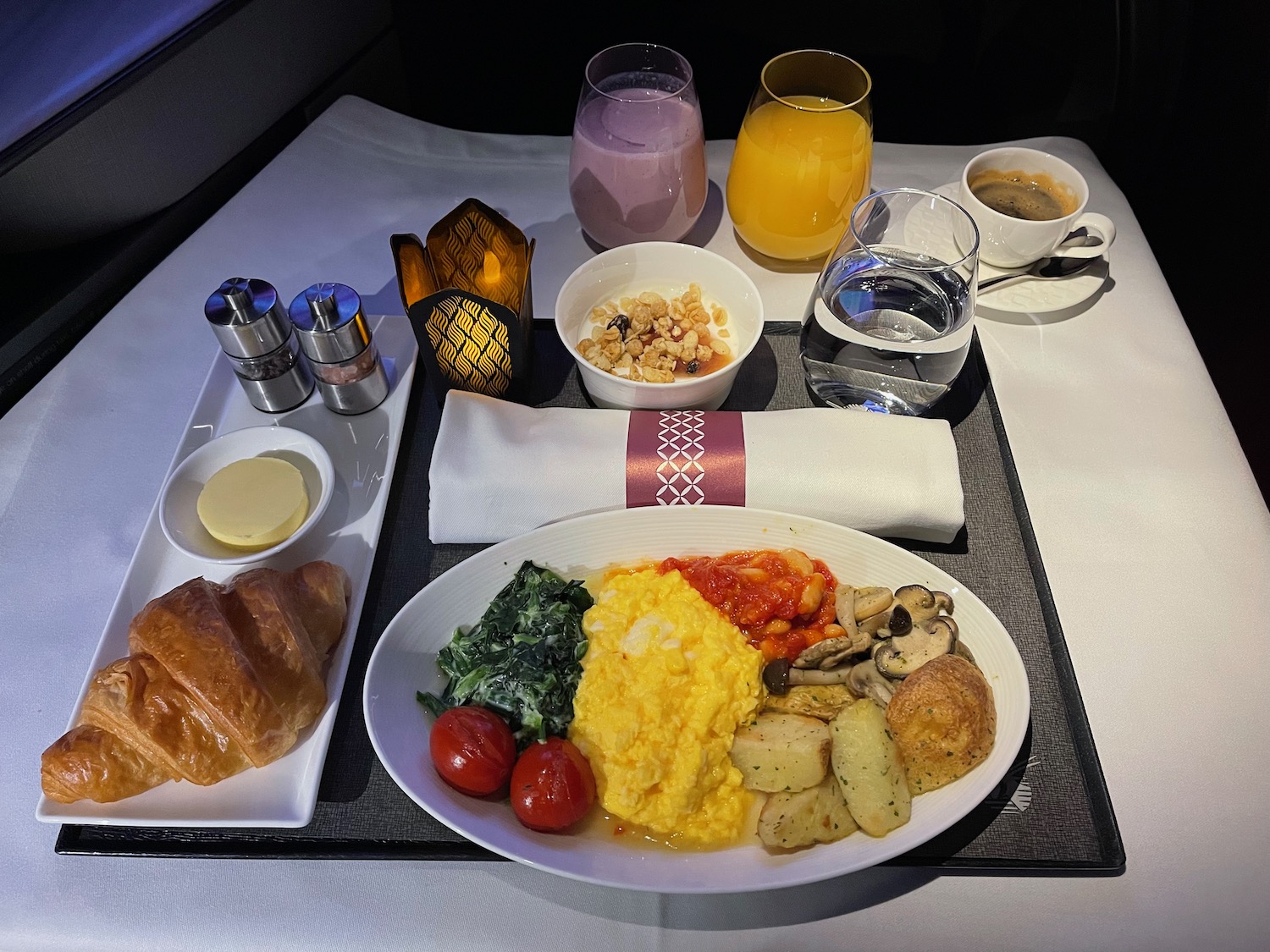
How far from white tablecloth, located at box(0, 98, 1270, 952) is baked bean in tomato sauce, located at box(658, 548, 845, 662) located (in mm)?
382

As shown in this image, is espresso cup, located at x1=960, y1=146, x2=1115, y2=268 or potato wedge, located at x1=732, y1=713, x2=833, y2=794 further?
espresso cup, located at x1=960, y1=146, x2=1115, y2=268

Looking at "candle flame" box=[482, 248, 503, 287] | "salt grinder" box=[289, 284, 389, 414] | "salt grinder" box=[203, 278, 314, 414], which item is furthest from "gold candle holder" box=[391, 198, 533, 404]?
"salt grinder" box=[203, 278, 314, 414]

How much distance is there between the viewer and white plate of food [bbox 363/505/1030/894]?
3.74ft

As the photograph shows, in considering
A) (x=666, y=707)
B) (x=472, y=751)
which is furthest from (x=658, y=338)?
(x=472, y=751)

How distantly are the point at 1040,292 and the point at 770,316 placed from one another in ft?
2.01

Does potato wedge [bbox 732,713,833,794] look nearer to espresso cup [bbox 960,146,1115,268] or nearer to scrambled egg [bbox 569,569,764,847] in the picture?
scrambled egg [bbox 569,569,764,847]

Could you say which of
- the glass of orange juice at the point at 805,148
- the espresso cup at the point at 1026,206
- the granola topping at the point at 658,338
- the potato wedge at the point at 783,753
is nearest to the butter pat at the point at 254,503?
the granola topping at the point at 658,338

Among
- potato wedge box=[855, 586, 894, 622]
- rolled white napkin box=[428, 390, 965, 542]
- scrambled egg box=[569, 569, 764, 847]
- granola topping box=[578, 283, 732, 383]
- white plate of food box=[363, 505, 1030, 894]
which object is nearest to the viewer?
white plate of food box=[363, 505, 1030, 894]

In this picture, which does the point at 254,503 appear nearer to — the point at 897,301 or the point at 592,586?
the point at 592,586

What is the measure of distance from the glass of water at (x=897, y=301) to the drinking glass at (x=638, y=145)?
44cm

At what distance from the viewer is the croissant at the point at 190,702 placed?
4.00 ft

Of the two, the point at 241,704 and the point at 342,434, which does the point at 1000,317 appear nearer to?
the point at 342,434

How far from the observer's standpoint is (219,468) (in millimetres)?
1581

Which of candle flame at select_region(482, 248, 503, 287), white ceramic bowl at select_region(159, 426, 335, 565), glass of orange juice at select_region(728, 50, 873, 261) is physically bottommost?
white ceramic bowl at select_region(159, 426, 335, 565)
